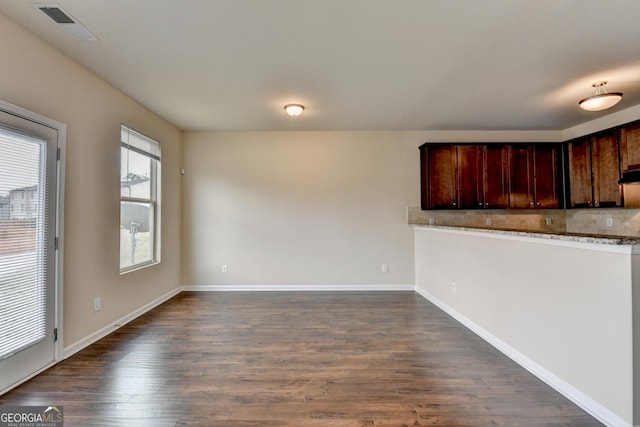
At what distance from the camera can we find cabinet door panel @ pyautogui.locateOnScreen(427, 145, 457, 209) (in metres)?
4.75

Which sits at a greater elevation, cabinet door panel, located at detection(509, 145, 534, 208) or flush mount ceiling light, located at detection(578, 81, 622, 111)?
flush mount ceiling light, located at detection(578, 81, 622, 111)

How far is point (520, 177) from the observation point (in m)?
4.77

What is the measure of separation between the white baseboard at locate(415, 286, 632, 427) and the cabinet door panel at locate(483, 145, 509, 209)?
226 cm

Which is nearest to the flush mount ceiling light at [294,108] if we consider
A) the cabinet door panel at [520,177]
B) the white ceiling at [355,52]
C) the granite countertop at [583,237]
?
the white ceiling at [355,52]

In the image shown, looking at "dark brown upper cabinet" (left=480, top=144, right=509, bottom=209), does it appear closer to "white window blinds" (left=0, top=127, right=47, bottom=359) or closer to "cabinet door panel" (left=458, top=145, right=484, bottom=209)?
"cabinet door panel" (left=458, top=145, right=484, bottom=209)

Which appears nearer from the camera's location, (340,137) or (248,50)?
(248,50)

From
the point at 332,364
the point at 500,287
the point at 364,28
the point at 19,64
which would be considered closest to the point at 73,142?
the point at 19,64

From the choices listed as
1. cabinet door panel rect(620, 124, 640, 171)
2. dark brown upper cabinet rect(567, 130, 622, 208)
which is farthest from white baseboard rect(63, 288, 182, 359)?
dark brown upper cabinet rect(567, 130, 622, 208)

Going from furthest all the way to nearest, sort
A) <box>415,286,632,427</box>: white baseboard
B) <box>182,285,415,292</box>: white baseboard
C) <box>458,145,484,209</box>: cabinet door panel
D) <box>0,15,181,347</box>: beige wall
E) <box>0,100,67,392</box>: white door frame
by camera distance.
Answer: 1. <box>182,285,415,292</box>: white baseboard
2. <box>458,145,484,209</box>: cabinet door panel
3. <box>0,100,67,392</box>: white door frame
4. <box>0,15,181,347</box>: beige wall
5. <box>415,286,632,427</box>: white baseboard

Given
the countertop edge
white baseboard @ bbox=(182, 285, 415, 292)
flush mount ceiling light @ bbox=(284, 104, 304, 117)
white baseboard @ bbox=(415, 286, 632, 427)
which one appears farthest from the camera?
white baseboard @ bbox=(182, 285, 415, 292)

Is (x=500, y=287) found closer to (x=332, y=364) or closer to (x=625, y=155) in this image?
(x=332, y=364)

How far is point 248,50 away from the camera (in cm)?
257

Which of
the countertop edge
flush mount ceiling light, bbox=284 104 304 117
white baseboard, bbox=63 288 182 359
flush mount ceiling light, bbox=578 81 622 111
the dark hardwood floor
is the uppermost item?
flush mount ceiling light, bbox=284 104 304 117

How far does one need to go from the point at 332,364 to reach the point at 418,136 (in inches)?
157
